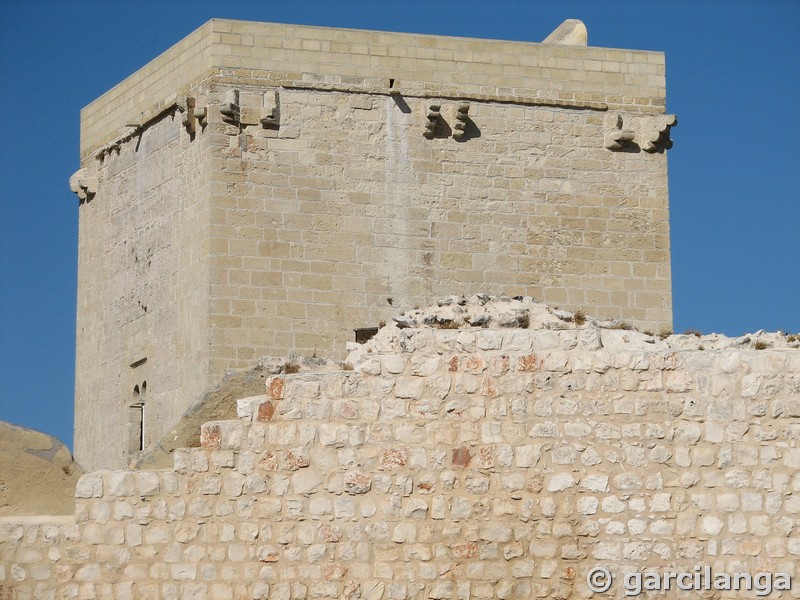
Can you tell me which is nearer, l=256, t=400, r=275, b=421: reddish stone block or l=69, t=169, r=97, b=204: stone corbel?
l=256, t=400, r=275, b=421: reddish stone block

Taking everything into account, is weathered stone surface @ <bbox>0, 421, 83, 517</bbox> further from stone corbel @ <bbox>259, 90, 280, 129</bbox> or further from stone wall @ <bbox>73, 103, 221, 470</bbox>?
stone corbel @ <bbox>259, 90, 280, 129</bbox>

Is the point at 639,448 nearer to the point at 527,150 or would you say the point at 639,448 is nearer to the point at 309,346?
the point at 309,346

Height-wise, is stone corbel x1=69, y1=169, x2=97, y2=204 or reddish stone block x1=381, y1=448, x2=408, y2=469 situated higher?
stone corbel x1=69, y1=169, x2=97, y2=204

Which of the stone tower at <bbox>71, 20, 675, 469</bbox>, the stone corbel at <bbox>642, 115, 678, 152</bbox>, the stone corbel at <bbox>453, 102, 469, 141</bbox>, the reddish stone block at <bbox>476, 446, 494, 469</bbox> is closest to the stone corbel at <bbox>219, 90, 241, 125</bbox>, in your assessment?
the stone tower at <bbox>71, 20, 675, 469</bbox>

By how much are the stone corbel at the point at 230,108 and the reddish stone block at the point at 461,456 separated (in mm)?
7749

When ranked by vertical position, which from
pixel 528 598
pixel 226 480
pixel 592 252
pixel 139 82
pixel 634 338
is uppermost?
pixel 139 82

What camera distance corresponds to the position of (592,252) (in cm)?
2119

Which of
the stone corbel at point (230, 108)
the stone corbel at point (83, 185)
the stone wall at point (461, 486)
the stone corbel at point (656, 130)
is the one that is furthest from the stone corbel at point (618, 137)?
the stone wall at point (461, 486)

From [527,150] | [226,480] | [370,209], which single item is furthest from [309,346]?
[226,480]

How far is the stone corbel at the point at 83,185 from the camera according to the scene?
2286 centimetres

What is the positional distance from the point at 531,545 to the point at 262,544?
1.89 m

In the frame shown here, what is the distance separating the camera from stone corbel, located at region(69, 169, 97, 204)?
900 inches

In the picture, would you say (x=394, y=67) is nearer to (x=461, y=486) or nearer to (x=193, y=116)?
(x=193, y=116)

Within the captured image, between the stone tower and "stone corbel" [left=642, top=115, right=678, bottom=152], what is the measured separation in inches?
0.9
